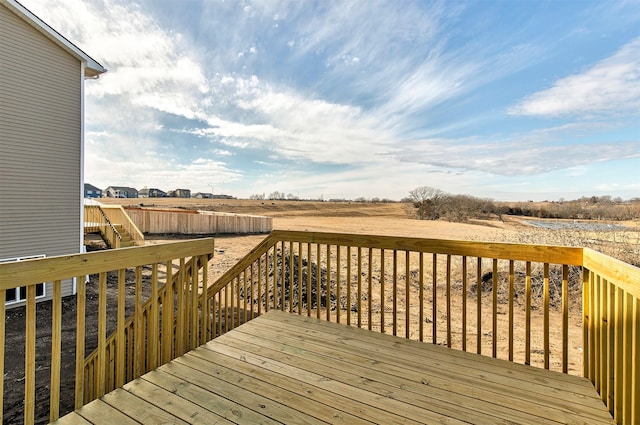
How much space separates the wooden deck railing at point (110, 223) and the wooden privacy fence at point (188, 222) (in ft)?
12.8

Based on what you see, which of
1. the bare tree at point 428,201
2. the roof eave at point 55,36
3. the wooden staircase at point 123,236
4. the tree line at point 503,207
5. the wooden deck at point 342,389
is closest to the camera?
the wooden deck at point 342,389

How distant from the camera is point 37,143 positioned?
22.2 feet

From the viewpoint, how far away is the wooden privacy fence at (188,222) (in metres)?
17.3

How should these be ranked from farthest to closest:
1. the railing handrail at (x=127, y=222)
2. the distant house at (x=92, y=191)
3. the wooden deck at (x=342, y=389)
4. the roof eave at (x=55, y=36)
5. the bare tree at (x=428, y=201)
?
1. the distant house at (x=92, y=191)
2. the bare tree at (x=428, y=201)
3. the railing handrail at (x=127, y=222)
4. the roof eave at (x=55, y=36)
5. the wooden deck at (x=342, y=389)

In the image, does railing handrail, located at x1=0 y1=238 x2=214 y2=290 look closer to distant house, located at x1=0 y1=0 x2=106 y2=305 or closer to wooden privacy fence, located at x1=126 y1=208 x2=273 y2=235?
distant house, located at x1=0 y1=0 x2=106 y2=305

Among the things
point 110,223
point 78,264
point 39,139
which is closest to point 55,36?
point 39,139

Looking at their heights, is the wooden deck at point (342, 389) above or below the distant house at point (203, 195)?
below

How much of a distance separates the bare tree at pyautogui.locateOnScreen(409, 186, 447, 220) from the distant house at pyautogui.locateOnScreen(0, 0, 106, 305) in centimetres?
2752

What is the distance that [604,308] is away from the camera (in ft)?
5.72

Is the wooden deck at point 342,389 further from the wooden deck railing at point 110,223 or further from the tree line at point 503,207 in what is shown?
the tree line at point 503,207

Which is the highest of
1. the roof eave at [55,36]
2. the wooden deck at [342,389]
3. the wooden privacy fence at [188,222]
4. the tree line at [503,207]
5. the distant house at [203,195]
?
the roof eave at [55,36]

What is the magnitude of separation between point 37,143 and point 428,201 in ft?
96.8

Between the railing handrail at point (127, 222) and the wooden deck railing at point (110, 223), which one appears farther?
the railing handrail at point (127, 222)

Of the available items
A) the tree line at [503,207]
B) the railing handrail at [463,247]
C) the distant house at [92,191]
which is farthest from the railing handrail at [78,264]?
the distant house at [92,191]
